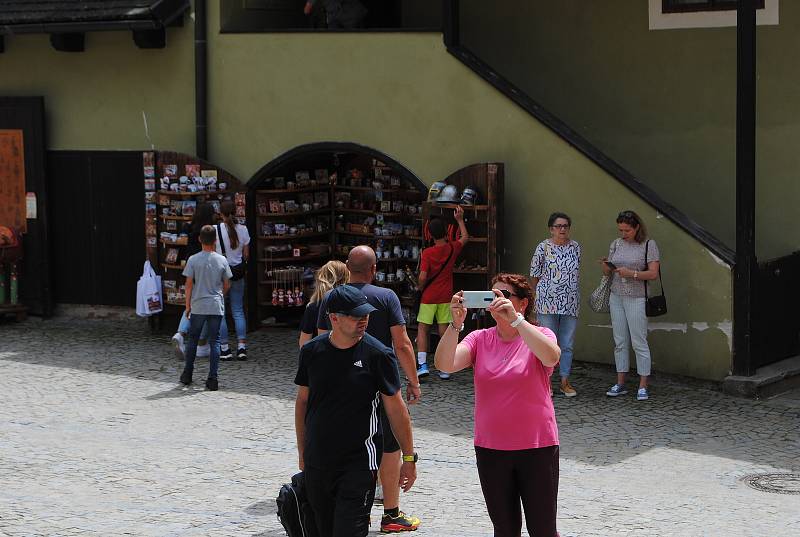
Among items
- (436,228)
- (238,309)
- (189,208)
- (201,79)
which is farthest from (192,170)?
(436,228)

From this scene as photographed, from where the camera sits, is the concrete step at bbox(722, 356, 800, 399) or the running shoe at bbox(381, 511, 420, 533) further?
the concrete step at bbox(722, 356, 800, 399)

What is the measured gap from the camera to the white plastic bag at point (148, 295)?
16.0 metres

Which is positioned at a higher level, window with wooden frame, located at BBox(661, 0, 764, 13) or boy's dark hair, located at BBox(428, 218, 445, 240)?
window with wooden frame, located at BBox(661, 0, 764, 13)

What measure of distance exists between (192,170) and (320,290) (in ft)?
24.5

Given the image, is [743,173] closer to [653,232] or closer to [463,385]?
[653,232]

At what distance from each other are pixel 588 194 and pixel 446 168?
1.78 meters

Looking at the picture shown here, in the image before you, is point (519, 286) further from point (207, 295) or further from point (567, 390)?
point (207, 295)

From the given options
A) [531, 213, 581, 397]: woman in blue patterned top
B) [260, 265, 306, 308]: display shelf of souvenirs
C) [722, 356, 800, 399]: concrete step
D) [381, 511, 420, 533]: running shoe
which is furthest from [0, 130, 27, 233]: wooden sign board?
[381, 511, 420, 533]: running shoe

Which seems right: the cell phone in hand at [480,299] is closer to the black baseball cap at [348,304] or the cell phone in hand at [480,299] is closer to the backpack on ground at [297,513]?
the black baseball cap at [348,304]

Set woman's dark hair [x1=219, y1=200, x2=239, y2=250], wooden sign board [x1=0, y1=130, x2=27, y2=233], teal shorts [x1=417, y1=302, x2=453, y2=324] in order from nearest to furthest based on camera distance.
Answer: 1. teal shorts [x1=417, y1=302, x2=453, y2=324]
2. woman's dark hair [x1=219, y1=200, x2=239, y2=250]
3. wooden sign board [x1=0, y1=130, x2=27, y2=233]

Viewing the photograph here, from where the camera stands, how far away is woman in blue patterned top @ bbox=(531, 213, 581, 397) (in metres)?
12.8

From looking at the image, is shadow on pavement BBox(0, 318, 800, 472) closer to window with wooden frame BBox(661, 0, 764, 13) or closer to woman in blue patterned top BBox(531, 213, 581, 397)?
→ woman in blue patterned top BBox(531, 213, 581, 397)

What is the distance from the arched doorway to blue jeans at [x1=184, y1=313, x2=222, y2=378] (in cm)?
290

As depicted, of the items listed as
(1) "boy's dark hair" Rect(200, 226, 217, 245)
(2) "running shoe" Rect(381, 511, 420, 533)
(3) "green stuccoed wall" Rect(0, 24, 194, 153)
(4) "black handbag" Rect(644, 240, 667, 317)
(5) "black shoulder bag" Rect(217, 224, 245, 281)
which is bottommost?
(2) "running shoe" Rect(381, 511, 420, 533)
